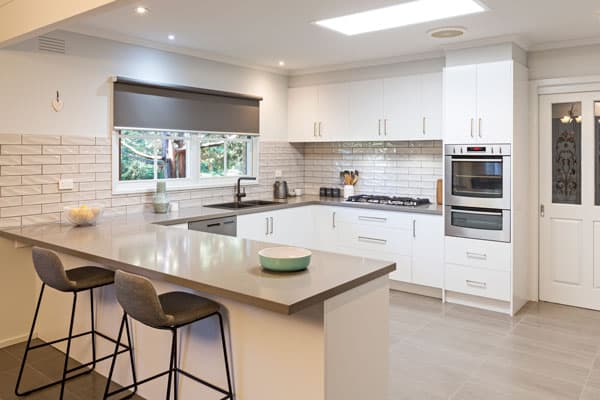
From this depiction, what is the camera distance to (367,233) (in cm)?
525

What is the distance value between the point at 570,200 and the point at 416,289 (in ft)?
5.60

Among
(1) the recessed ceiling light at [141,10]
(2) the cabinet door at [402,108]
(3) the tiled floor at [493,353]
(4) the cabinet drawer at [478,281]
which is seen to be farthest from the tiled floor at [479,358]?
(1) the recessed ceiling light at [141,10]

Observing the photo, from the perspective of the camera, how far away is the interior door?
4.51 metres

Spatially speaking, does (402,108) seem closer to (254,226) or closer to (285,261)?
(254,226)

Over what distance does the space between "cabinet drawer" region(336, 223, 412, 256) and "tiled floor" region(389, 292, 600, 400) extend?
59cm

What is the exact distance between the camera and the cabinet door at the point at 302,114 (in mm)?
5938

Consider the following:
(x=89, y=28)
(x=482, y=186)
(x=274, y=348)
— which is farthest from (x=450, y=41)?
(x=274, y=348)

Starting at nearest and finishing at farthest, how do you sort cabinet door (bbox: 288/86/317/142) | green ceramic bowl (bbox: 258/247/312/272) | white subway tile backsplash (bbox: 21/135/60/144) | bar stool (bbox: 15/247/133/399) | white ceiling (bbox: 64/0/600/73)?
green ceramic bowl (bbox: 258/247/312/272) < bar stool (bbox: 15/247/133/399) < white ceiling (bbox: 64/0/600/73) < white subway tile backsplash (bbox: 21/135/60/144) < cabinet door (bbox: 288/86/317/142)

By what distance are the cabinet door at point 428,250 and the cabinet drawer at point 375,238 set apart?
4.0 inches

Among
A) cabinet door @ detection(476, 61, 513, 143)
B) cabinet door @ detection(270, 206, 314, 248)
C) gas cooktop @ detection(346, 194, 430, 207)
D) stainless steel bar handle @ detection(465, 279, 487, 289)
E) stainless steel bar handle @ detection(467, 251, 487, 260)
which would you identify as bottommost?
stainless steel bar handle @ detection(465, 279, 487, 289)

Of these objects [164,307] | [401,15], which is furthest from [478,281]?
[164,307]

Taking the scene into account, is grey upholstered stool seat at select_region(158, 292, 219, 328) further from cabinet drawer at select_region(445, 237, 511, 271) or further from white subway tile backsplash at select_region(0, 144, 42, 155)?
cabinet drawer at select_region(445, 237, 511, 271)

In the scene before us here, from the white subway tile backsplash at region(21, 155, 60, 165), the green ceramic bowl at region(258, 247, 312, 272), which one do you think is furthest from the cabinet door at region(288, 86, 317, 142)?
the green ceramic bowl at region(258, 247, 312, 272)

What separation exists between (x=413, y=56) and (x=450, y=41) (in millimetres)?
628
